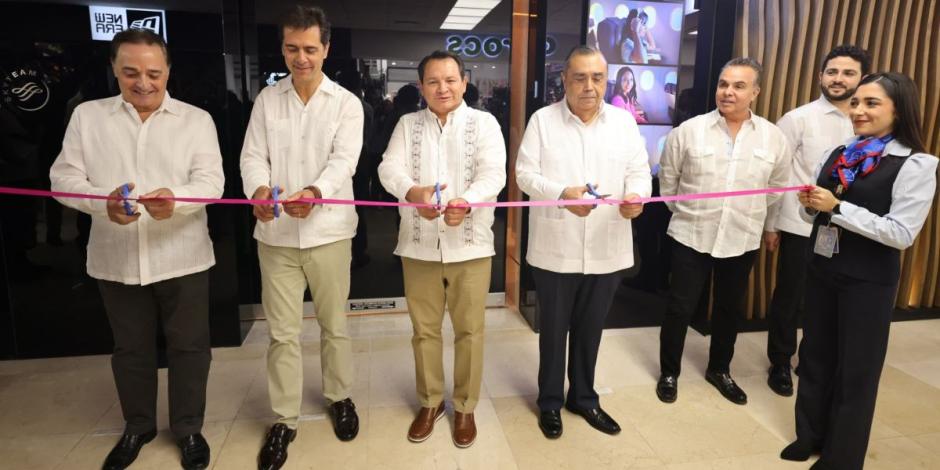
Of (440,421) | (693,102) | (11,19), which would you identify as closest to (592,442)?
(440,421)

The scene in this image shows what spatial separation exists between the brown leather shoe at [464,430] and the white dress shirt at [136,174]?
146cm

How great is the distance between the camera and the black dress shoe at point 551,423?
291 cm

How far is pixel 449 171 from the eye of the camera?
2.74 meters

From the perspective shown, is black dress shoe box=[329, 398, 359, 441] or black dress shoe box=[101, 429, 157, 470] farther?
black dress shoe box=[329, 398, 359, 441]

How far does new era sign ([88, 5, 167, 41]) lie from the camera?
3467mm

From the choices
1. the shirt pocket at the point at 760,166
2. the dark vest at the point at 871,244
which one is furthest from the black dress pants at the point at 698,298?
the dark vest at the point at 871,244

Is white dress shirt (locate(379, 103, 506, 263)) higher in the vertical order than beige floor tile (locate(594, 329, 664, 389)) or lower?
higher

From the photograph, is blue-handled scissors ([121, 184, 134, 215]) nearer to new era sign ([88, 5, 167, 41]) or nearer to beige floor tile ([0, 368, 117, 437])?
beige floor tile ([0, 368, 117, 437])

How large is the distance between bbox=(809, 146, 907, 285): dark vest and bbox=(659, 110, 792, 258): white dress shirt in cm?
73

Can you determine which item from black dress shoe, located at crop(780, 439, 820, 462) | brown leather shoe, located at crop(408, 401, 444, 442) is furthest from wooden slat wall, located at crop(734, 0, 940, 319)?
brown leather shoe, located at crop(408, 401, 444, 442)

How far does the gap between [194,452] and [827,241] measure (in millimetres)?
2988

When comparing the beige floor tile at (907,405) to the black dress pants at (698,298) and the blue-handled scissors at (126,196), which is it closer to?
the black dress pants at (698,298)

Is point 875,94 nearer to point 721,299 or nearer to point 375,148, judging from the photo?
point 721,299

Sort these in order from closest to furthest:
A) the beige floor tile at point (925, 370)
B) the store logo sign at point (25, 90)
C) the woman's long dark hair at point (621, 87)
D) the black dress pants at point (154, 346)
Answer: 1. the black dress pants at point (154, 346)
2. the store logo sign at point (25, 90)
3. the beige floor tile at point (925, 370)
4. the woman's long dark hair at point (621, 87)
